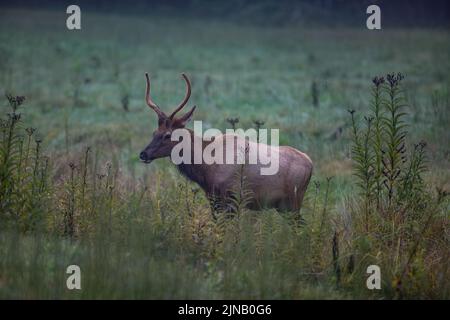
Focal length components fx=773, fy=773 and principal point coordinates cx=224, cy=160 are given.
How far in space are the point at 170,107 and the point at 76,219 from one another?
9.98 meters

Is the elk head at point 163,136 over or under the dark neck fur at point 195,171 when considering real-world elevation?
over

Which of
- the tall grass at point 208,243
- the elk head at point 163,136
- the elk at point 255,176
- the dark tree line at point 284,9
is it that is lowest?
the tall grass at point 208,243

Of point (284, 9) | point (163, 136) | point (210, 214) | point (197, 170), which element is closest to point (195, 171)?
point (197, 170)

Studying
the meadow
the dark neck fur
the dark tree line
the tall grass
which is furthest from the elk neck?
the dark tree line

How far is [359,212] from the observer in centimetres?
901

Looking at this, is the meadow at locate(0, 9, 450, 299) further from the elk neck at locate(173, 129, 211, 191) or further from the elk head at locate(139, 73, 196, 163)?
the elk head at locate(139, 73, 196, 163)

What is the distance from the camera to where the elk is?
31.0ft

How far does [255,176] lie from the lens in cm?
944

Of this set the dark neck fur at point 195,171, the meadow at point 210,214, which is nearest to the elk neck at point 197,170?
the dark neck fur at point 195,171

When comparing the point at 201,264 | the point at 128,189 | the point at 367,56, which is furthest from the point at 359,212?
the point at 367,56

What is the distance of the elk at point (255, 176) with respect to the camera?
9.45 meters

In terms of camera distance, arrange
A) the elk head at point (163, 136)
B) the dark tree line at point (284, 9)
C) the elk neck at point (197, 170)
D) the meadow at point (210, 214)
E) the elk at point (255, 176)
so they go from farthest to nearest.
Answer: the dark tree line at point (284, 9) < the elk neck at point (197, 170) < the elk head at point (163, 136) < the elk at point (255, 176) < the meadow at point (210, 214)

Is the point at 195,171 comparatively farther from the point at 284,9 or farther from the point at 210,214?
the point at 284,9

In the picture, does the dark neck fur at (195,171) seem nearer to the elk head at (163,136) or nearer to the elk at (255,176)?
the elk at (255,176)
